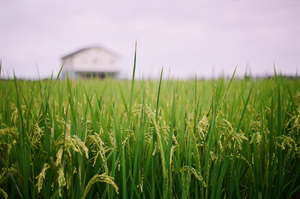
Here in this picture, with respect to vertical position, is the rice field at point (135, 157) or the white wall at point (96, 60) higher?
the white wall at point (96, 60)

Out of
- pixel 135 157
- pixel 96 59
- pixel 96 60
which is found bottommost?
pixel 135 157

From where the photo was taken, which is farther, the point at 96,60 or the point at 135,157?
the point at 96,60

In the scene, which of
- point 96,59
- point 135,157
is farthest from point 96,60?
point 135,157

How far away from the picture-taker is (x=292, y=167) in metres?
0.94

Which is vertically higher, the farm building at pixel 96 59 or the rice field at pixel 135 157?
the farm building at pixel 96 59

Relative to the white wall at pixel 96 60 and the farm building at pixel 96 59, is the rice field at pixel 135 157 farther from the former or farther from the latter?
the white wall at pixel 96 60

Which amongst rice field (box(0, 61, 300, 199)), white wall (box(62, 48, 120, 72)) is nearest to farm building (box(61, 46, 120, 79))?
white wall (box(62, 48, 120, 72))

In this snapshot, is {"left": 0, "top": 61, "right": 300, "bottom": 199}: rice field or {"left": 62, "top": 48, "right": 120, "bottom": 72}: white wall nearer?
{"left": 0, "top": 61, "right": 300, "bottom": 199}: rice field

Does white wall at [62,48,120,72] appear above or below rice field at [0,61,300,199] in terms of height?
above

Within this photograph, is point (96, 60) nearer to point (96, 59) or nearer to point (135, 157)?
point (96, 59)

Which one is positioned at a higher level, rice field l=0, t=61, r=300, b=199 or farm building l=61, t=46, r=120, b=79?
farm building l=61, t=46, r=120, b=79

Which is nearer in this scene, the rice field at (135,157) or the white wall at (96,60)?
the rice field at (135,157)

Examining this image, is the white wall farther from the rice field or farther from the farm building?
the rice field

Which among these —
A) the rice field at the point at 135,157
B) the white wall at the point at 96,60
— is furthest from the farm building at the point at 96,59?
the rice field at the point at 135,157
